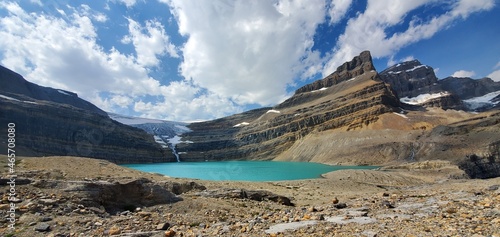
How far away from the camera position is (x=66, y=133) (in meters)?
A: 156

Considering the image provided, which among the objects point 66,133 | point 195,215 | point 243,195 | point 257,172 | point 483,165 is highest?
point 66,133

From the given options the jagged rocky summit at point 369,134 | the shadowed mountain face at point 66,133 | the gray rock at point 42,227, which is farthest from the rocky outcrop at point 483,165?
the shadowed mountain face at point 66,133

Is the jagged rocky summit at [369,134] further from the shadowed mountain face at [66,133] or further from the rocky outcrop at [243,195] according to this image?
the rocky outcrop at [243,195]

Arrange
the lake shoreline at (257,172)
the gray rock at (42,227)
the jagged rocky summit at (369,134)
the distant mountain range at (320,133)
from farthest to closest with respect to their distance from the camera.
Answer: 1. the distant mountain range at (320,133)
2. the jagged rocky summit at (369,134)
3. the lake shoreline at (257,172)
4. the gray rock at (42,227)

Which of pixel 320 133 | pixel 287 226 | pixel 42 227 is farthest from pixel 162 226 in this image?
pixel 320 133

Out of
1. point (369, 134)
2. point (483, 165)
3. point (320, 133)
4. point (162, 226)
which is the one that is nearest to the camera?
point (162, 226)

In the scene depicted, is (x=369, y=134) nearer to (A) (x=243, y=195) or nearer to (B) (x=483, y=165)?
(B) (x=483, y=165)

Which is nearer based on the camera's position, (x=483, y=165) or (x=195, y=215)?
(x=195, y=215)

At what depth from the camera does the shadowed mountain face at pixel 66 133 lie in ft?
464

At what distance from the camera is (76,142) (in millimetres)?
157125

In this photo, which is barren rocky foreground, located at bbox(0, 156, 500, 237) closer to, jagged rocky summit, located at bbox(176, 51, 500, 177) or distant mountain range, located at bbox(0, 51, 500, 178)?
jagged rocky summit, located at bbox(176, 51, 500, 177)

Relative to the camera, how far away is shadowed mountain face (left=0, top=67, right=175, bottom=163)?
142 meters

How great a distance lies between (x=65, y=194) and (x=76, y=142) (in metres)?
166

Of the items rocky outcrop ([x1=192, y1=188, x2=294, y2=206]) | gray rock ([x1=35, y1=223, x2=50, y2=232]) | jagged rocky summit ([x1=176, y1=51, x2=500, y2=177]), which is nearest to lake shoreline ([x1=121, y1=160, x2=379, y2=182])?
jagged rocky summit ([x1=176, y1=51, x2=500, y2=177])
